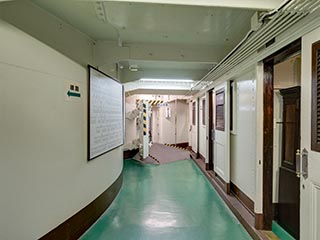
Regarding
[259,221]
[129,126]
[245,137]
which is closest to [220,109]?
[245,137]

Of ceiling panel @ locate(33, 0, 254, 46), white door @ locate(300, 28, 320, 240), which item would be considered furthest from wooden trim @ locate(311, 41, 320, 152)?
ceiling panel @ locate(33, 0, 254, 46)

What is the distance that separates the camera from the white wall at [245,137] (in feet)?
10.9

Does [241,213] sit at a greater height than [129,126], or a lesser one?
lesser

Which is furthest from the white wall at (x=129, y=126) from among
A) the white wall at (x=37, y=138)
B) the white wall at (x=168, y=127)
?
the white wall at (x=37, y=138)

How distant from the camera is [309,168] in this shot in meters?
1.90

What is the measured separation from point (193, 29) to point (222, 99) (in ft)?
6.01

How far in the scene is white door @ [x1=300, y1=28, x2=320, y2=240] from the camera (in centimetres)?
182

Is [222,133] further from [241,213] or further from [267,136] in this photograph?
[267,136]

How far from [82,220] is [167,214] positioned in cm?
124

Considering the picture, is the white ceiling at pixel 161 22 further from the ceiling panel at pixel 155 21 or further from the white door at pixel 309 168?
the white door at pixel 309 168

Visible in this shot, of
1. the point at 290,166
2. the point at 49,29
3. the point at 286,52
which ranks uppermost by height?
the point at 49,29

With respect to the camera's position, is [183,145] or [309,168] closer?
[309,168]

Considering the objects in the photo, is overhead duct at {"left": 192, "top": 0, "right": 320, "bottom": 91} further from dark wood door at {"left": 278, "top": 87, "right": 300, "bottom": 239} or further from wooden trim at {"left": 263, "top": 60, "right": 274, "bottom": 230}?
dark wood door at {"left": 278, "top": 87, "right": 300, "bottom": 239}

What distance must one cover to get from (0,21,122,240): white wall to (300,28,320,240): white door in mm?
2250
